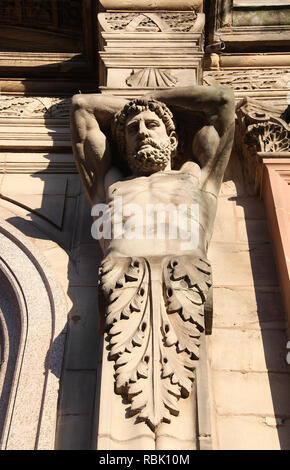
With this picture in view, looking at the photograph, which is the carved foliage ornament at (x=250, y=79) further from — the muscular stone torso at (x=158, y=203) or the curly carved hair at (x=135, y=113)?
the muscular stone torso at (x=158, y=203)

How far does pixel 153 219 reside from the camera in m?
3.93

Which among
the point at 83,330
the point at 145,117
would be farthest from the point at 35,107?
the point at 83,330

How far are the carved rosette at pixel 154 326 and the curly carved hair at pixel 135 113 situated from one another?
1.22 m

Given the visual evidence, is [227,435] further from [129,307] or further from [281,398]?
[129,307]

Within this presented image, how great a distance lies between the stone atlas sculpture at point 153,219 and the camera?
3.22 m

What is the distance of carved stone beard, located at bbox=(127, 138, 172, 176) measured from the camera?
4371 millimetres

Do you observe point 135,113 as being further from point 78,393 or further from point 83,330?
point 78,393

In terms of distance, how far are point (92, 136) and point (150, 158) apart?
20.1 inches

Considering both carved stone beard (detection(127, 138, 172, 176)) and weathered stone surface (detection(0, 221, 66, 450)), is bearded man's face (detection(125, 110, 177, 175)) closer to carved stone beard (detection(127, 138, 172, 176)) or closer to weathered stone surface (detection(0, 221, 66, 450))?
carved stone beard (detection(127, 138, 172, 176))

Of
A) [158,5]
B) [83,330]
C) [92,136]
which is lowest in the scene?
[83,330]

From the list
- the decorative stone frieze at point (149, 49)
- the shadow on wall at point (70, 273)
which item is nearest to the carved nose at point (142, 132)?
the shadow on wall at point (70, 273)

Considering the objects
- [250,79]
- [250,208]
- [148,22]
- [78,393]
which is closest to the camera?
[78,393]

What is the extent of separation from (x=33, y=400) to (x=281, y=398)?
51.6 inches

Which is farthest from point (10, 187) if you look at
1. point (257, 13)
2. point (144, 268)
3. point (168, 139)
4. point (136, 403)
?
point (257, 13)
